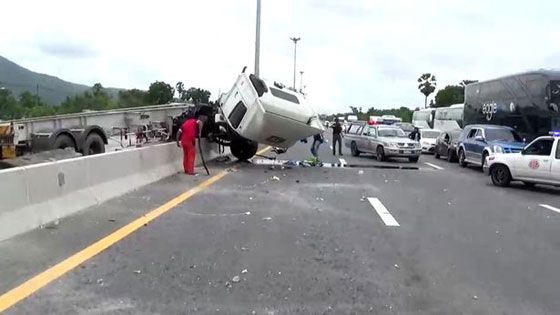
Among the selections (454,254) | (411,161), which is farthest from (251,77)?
(454,254)

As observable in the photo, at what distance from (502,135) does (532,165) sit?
679cm

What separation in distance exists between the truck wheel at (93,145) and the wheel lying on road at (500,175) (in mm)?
11307

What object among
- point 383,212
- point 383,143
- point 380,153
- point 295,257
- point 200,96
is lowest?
point 380,153

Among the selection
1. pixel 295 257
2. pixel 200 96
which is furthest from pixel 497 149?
pixel 200 96

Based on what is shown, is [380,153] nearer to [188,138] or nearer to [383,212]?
[188,138]

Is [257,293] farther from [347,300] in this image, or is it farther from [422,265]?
[422,265]

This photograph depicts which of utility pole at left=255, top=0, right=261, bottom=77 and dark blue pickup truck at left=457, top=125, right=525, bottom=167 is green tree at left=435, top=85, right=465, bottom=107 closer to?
utility pole at left=255, top=0, right=261, bottom=77

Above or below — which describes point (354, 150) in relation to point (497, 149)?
below

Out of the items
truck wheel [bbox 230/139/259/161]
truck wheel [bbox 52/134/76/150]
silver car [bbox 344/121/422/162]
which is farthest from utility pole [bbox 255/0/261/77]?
truck wheel [bbox 52/134/76/150]

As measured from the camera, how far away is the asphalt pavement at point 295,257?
17.5ft

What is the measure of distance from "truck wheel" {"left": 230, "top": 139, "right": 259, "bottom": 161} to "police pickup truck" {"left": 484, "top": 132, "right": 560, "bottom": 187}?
8.71m

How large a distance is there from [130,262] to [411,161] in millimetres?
21124

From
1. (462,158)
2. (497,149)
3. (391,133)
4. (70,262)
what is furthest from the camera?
(391,133)

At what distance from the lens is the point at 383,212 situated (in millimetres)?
10789
